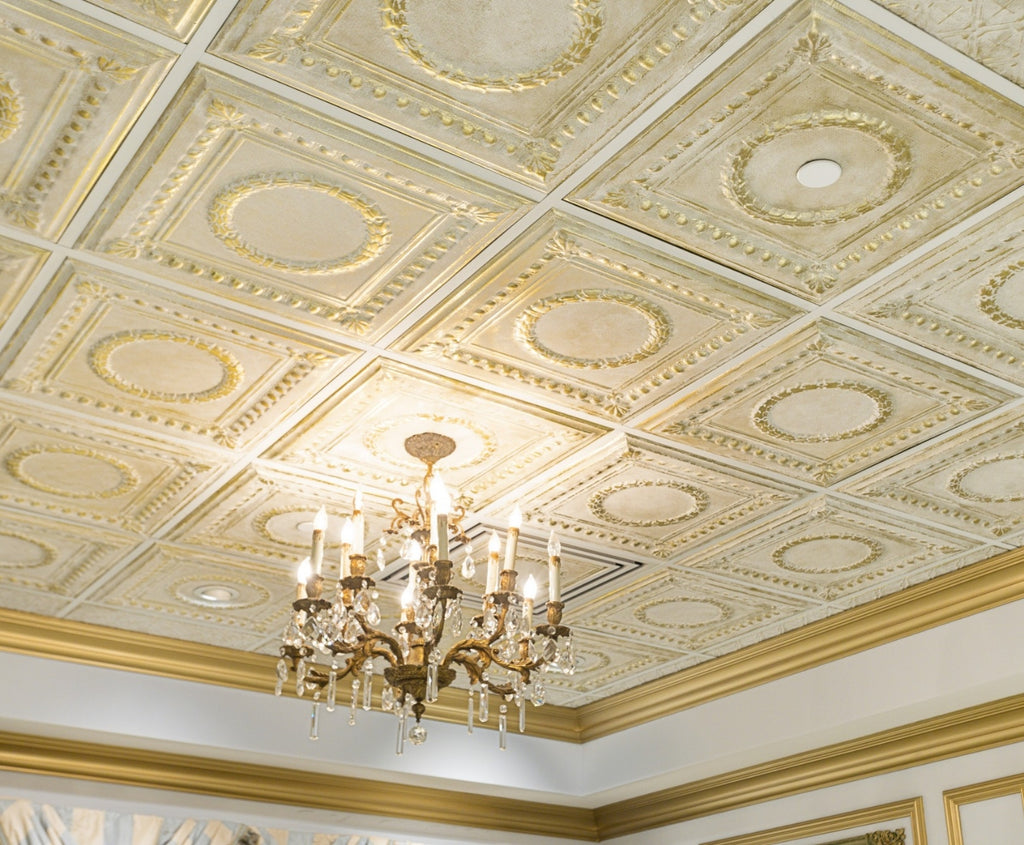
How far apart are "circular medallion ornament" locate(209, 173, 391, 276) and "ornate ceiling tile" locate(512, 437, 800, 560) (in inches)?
53.6

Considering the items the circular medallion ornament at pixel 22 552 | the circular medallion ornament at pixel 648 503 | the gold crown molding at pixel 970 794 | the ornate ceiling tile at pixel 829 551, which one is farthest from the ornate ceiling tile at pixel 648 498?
the circular medallion ornament at pixel 22 552

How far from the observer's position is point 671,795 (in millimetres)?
6809

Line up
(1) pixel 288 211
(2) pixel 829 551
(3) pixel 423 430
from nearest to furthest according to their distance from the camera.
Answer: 1. (1) pixel 288 211
2. (3) pixel 423 430
3. (2) pixel 829 551

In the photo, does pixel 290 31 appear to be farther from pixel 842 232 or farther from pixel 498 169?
pixel 842 232

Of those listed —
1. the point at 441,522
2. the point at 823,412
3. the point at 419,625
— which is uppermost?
the point at 823,412

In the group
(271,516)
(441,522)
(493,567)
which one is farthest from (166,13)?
(271,516)

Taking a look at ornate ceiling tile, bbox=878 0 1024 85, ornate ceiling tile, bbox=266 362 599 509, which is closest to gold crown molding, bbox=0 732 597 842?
ornate ceiling tile, bbox=266 362 599 509

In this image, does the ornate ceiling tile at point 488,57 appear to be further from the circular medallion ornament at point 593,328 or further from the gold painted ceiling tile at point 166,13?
the circular medallion ornament at point 593,328

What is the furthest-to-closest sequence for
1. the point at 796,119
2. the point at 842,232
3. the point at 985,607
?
the point at 985,607 → the point at 842,232 → the point at 796,119

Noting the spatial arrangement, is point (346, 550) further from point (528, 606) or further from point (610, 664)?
point (610, 664)

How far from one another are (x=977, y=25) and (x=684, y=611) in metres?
3.63

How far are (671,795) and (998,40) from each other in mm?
5319

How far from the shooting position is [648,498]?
447cm

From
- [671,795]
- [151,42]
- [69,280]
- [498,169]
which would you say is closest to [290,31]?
[151,42]
